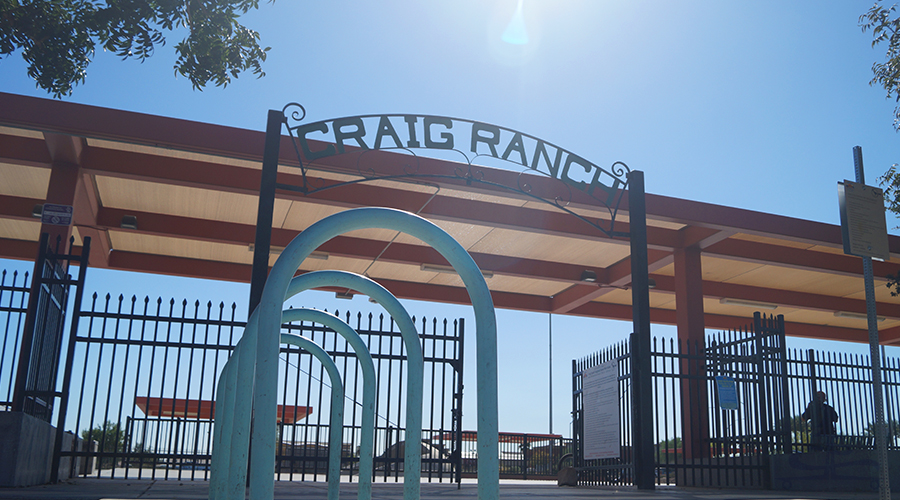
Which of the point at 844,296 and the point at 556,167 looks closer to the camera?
the point at 556,167

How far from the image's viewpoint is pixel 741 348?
9.76 metres

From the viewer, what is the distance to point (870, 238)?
4430 mm

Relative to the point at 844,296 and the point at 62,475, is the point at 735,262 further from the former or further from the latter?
the point at 62,475

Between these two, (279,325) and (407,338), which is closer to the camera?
(279,325)

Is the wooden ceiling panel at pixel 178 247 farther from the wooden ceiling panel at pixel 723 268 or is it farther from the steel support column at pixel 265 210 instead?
the wooden ceiling panel at pixel 723 268

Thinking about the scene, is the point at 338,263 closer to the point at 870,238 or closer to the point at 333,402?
the point at 333,402

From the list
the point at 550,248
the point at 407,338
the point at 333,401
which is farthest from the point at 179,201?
the point at 407,338

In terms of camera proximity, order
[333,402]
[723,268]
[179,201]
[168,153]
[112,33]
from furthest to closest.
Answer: [723,268] → [179,201] → [168,153] → [112,33] → [333,402]

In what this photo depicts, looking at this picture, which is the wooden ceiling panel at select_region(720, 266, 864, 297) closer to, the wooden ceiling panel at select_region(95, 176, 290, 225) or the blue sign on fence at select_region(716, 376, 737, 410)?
the blue sign on fence at select_region(716, 376, 737, 410)

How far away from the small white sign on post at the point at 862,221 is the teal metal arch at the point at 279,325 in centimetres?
298

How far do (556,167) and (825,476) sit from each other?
5.78 m

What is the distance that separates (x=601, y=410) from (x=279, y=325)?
8011mm

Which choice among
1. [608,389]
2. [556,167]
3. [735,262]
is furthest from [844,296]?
[556,167]

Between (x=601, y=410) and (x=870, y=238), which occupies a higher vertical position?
(x=870, y=238)
